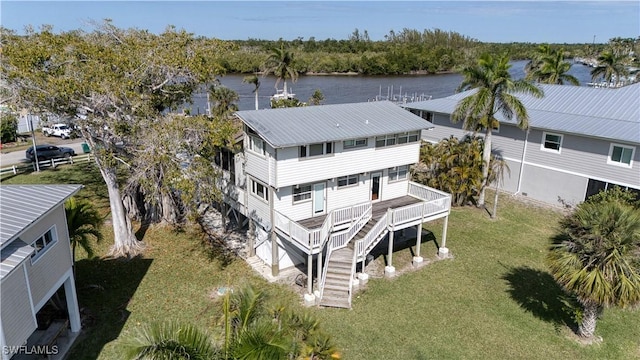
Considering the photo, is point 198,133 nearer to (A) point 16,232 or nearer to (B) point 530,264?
(A) point 16,232

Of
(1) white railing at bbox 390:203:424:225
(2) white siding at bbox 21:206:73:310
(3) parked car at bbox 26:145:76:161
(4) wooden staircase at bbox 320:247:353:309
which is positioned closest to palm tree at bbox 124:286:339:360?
(2) white siding at bbox 21:206:73:310

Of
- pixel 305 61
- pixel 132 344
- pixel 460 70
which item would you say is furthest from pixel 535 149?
pixel 305 61

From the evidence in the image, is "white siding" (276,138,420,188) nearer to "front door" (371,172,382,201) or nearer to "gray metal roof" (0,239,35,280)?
"front door" (371,172,382,201)

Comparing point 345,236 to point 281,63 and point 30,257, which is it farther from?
point 281,63

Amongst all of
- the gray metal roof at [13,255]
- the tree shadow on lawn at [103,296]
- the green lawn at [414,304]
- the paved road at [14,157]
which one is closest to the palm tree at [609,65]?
the green lawn at [414,304]

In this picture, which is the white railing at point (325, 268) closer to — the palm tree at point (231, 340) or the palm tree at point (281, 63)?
the palm tree at point (231, 340)

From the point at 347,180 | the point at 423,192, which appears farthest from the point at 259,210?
the point at 423,192
